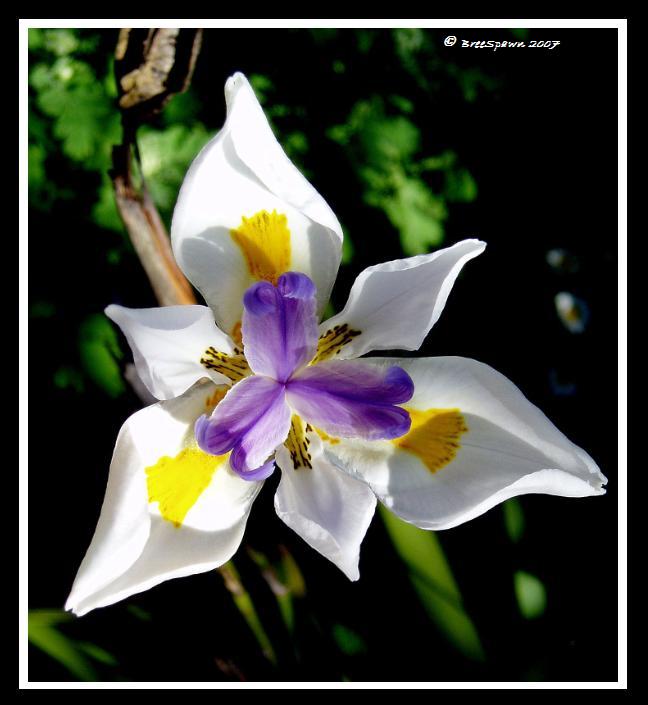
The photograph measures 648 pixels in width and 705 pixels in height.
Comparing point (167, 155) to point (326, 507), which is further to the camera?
point (167, 155)

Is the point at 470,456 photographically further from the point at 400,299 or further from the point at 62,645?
the point at 62,645

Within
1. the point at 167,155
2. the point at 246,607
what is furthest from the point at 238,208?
the point at 246,607

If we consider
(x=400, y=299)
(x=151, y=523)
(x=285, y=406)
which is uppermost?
(x=400, y=299)

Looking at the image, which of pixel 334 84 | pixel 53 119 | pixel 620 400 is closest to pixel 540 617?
pixel 620 400

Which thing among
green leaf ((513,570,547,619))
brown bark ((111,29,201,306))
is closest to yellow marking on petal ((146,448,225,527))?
brown bark ((111,29,201,306))

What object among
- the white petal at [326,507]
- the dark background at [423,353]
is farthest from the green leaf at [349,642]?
the white petal at [326,507]

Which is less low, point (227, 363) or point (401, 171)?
point (401, 171)

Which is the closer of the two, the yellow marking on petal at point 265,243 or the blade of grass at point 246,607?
the yellow marking on petal at point 265,243

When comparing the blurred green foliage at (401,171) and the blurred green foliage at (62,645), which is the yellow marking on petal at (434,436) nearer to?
the blurred green foliage at (401,171)
